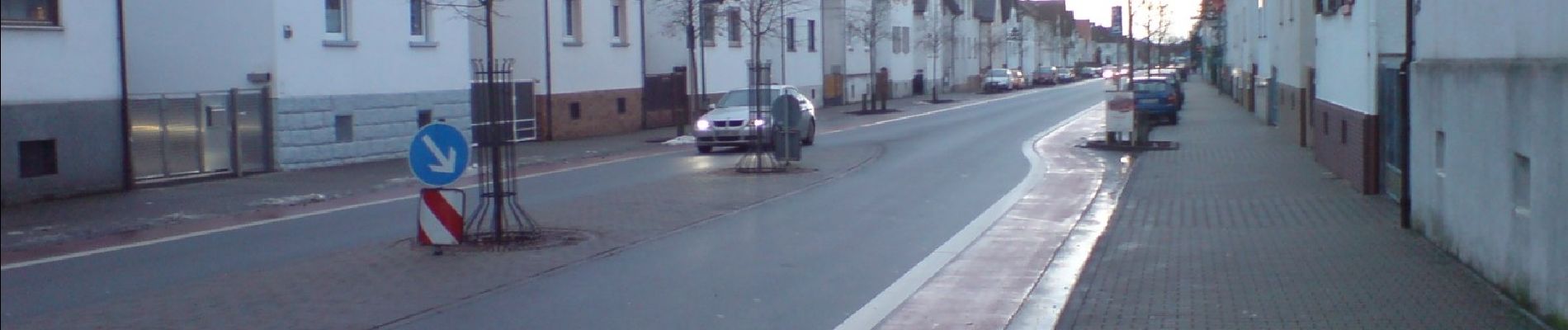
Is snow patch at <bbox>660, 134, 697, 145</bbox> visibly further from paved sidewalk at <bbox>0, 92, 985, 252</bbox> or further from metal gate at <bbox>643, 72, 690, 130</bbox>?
metal gate at <bbox>643, 72, 690, 130</bbox>

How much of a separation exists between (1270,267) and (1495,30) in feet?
7.42

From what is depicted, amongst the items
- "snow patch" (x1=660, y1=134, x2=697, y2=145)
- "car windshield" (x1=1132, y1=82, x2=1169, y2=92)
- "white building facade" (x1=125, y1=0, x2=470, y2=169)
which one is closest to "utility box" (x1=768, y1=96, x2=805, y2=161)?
"white building facade" (x1=125, y1=0, x2=470, y2=169)

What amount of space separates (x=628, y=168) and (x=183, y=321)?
14825 millimetres

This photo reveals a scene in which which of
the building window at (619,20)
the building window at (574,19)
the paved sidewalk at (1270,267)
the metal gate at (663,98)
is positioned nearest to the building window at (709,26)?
the metal gate at (663,98)

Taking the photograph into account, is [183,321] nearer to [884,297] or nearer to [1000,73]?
[884,297]

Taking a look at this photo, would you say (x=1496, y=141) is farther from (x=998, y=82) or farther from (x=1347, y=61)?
(x=998, y=82)

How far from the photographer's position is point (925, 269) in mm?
11445

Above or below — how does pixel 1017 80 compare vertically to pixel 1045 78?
below

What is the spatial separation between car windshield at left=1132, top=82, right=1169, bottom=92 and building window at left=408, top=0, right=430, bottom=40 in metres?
19.4

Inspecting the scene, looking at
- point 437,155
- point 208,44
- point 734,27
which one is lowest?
point 437,155

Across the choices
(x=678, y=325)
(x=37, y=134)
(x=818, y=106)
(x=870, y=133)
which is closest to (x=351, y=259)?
(x=678, y=325)

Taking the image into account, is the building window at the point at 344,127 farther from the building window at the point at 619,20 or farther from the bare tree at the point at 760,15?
the building window at the point at 619,20

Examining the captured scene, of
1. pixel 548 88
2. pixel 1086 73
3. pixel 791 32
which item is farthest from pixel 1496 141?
pixel 1086 73

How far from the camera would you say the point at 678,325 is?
890 cm
